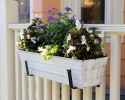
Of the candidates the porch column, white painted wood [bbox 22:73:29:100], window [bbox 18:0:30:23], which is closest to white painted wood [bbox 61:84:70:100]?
white painted wood [bbox 22:73:29:100]

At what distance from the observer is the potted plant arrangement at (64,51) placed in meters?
1.73

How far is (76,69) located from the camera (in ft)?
5.77

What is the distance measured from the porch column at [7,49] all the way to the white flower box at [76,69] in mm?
726

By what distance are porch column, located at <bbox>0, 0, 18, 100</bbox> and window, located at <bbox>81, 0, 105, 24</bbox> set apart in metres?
2.01

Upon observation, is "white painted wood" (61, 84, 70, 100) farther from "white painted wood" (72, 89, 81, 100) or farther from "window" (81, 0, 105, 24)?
"window" (81, 0, 105, 24)

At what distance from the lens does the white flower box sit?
173 centimetres

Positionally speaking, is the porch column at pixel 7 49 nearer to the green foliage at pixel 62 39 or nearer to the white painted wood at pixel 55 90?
the green foliage at pixel 62 39

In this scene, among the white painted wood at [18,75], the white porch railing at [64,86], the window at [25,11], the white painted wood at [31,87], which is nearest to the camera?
the white porch railing at [64,86]

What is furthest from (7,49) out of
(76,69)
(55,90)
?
(76,69)

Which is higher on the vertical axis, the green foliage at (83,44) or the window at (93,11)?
the window at (93,11)

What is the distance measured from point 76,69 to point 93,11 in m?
2.97

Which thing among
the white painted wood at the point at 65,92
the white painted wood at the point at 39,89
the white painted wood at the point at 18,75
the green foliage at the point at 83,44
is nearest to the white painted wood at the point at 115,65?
the green foliage at the point at 83,44

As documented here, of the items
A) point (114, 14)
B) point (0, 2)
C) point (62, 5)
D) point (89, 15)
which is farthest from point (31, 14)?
point (0, 2)

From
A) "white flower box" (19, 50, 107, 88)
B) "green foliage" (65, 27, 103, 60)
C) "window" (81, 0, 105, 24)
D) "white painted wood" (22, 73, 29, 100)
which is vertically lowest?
"white painted wood" (22, 73, 29, 100)
